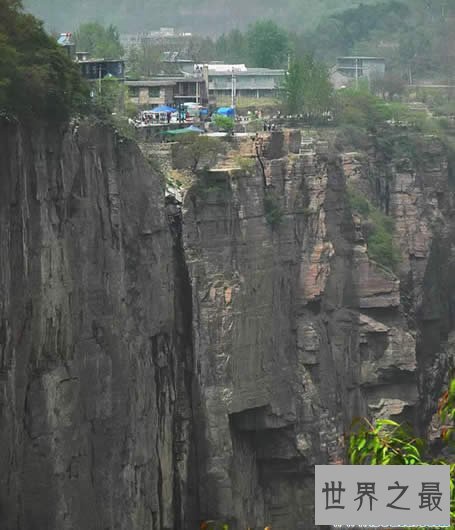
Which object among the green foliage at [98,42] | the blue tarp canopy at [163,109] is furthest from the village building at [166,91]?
the green foliage at [98,42]

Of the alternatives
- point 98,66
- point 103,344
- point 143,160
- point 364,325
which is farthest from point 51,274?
point 98,66

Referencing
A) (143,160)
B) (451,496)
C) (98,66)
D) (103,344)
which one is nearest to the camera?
(451,496)

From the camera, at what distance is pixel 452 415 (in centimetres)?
1934

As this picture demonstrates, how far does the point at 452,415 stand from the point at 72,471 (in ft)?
67.4

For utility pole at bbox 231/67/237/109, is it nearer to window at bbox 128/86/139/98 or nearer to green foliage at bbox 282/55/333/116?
→ green foliage at bbox 282/55/333/116

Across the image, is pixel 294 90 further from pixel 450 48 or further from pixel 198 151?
pixel 450 48

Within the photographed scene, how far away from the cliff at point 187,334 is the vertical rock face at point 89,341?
0.04m

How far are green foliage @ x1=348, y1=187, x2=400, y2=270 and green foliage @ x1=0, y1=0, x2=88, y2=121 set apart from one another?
1635 cm

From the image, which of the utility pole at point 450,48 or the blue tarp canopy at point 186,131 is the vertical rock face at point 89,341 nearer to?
the blue tarp canopy at point 186,131

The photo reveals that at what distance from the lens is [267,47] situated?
105562 millimetres

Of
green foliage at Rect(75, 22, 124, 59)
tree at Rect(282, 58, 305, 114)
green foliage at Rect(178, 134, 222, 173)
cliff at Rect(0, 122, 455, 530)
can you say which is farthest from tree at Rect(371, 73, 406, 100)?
green foliage at Rect(178, 134, 222, 173)

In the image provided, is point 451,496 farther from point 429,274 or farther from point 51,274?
point 429,274

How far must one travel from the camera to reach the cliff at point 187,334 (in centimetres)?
3800

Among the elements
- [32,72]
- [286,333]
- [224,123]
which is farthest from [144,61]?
[32,72]
